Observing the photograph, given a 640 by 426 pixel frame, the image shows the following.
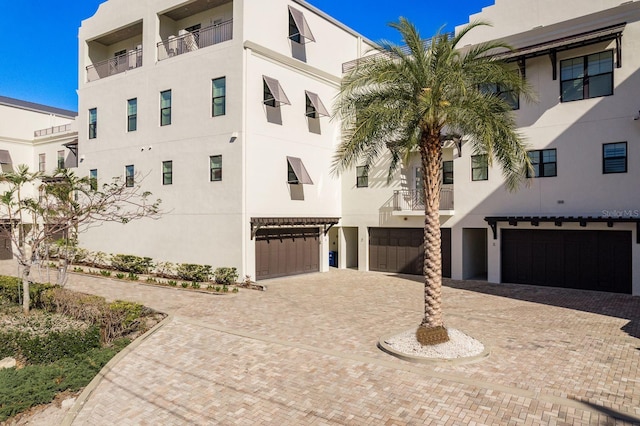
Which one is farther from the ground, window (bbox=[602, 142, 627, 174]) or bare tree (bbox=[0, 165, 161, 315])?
window (bbox=[602, 142, 627, 174])

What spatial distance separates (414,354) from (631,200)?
41.2ft

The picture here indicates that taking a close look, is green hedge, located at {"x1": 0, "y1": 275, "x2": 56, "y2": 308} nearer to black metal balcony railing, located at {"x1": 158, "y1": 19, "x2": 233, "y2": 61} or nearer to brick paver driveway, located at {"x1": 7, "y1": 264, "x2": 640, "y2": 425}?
brick paver driveway, located at {"x1": 7, "y1": 264, "x2": 640, "y2": 425}

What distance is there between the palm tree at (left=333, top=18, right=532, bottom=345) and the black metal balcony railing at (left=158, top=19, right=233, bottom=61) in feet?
39.0

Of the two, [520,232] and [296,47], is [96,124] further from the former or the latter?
[520,232]

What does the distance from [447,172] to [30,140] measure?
3049 centimetres

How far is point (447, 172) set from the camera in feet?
73.1

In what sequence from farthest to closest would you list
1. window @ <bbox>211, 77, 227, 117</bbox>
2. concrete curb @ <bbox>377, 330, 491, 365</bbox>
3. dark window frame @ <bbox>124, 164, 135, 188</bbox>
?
dark window frame @ <bbox>124, 164, 135, 188</bbox>, window @ <bbox>211, 77, 227, 117</bbox>, concrete curb @ <bbox>377, 330, 491, 365</bbox>

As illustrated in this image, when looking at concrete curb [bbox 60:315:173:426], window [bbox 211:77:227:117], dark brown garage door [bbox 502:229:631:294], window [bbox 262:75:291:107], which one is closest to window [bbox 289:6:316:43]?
window [bbox 262:75:291:107]

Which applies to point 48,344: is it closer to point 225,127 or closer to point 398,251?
point 225,127

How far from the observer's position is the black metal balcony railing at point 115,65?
25461 millimetres

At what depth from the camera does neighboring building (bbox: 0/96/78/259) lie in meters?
31.9

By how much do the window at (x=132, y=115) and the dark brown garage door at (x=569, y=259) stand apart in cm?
1948

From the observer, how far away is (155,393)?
28.3 ft

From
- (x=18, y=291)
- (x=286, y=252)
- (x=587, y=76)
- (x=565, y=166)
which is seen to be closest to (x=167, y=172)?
(x=286, y=252)
